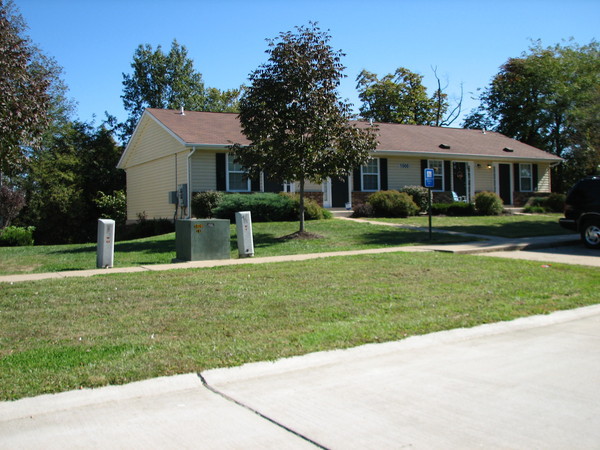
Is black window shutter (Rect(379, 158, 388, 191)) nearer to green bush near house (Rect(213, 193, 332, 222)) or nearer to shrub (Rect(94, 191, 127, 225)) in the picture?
green bush near house (Rect(213, 193, 332, 222))

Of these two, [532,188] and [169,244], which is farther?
[532,188]

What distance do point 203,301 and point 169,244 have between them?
9488 millimetres

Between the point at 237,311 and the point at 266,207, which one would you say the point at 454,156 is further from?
the point at 237,311

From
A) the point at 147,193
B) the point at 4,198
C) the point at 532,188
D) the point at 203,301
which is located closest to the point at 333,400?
the point at 203,301

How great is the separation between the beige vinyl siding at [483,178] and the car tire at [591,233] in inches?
580

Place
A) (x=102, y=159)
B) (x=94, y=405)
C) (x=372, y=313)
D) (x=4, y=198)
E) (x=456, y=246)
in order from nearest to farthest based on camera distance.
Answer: (x=94, y=405)
(x=372, y=313)
(x=456, y=246)
(x=4, y=198)
(x=102, y=159)

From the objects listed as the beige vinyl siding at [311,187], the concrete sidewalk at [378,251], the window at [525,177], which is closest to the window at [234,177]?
the beige vinyl siding at [311,187]

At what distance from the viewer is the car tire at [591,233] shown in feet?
49.7

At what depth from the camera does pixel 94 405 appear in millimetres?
4199

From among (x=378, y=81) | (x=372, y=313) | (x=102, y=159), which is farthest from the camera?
(x=378, y=81)

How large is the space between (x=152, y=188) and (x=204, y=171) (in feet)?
18.6

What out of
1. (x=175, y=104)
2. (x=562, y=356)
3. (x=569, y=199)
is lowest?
(x=562, y=356)

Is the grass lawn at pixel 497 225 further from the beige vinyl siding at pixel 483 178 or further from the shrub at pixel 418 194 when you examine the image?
the beige vinyl siding at pixel 483 178

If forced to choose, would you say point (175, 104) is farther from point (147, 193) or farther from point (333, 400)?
point (333, 400)
